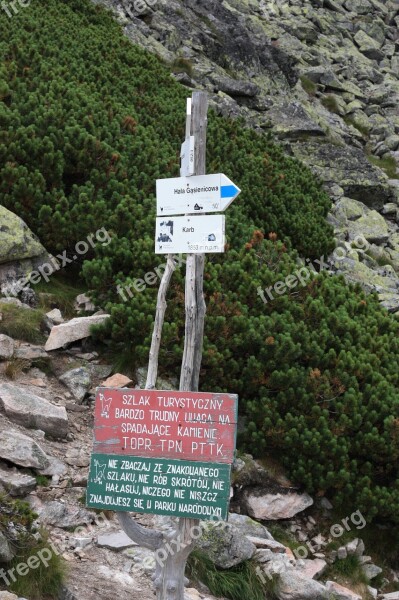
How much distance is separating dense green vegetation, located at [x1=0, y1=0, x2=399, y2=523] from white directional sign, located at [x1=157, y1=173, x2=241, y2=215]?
2.93 m

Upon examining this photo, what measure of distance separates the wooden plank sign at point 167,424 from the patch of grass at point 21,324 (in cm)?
407

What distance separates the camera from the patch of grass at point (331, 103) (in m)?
23.6

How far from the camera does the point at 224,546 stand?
219 inches

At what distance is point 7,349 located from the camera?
7363 mm

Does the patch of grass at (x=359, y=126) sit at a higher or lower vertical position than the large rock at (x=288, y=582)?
higher

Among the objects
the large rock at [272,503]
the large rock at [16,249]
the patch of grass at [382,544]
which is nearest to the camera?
the large rock at [272,503]

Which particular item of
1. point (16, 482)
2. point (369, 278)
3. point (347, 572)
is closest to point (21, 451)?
point (16, 482)

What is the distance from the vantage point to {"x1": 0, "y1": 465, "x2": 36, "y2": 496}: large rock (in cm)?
536

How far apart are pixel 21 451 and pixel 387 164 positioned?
18.0m

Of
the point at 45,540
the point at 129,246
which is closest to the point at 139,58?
the point at 129,246

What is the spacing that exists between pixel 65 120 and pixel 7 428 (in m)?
5.79

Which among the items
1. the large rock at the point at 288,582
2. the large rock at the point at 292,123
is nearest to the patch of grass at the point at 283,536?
the large rock at the point at 288,582

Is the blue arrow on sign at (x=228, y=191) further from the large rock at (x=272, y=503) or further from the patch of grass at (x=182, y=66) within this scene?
the patch of grass at (x=182, y=66)

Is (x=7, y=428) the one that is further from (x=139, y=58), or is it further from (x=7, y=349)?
(x=139, y=58)
